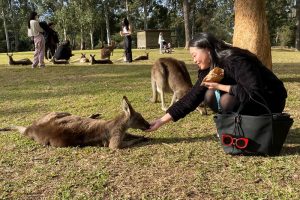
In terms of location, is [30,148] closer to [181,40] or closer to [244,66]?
[244,66]

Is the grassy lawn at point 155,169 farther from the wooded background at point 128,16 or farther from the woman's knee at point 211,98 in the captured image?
the wooded background at point 128,16

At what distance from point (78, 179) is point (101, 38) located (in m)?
52.7

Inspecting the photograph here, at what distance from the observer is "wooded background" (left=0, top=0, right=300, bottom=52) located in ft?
151

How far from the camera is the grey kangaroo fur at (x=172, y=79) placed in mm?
6102

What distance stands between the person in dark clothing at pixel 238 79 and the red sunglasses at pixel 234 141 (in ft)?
0.85

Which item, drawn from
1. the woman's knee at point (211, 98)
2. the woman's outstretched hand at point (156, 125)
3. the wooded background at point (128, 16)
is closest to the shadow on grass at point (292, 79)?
the woman's knee at point (211, 98)

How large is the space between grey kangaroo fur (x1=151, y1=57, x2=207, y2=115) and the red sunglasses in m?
1.97

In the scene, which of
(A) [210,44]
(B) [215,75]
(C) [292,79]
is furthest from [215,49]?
(C) [292,79]

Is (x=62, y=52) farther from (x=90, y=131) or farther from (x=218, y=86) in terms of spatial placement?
(x=218, y=86)

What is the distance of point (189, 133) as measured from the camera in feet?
16.7

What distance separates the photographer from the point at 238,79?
3891mm

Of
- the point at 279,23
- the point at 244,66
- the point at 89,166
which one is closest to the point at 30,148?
the point at 89,166

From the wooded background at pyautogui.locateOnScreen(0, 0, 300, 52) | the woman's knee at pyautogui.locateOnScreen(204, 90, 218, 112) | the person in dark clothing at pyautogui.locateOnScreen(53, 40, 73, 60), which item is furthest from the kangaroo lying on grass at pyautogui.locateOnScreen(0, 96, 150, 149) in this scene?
the wooded background at pyautogui.locateOnScreen(0, 0, 300, 52)

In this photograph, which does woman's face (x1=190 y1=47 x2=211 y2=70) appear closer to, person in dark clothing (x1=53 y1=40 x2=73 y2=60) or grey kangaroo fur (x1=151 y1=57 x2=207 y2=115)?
grey kangaroo fur (x1=151 y1=57 x2=207 y2=115)
